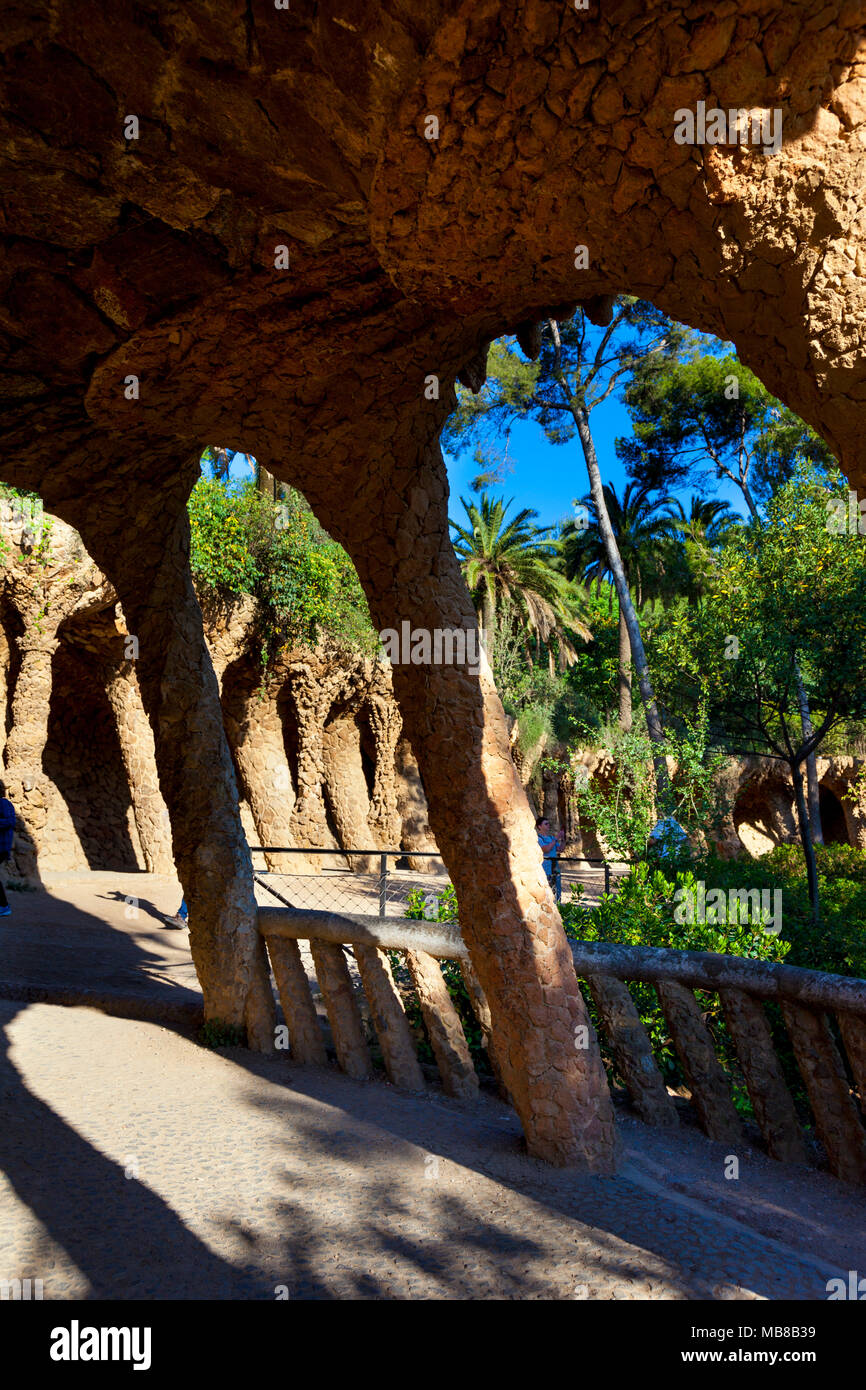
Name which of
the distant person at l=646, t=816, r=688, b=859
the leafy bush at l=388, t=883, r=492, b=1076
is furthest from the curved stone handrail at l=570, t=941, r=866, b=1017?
the distant person at l=646, t=816, r=688, b=859

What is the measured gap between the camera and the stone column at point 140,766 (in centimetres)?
1084

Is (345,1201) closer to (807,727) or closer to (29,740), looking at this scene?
(29,740)

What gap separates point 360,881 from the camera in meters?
12.9

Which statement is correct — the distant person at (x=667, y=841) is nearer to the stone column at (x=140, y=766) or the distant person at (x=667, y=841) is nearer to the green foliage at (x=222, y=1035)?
the green foliage at (x=222, y=1035)

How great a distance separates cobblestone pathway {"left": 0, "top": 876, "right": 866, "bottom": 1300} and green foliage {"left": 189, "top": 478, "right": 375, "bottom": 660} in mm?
8362

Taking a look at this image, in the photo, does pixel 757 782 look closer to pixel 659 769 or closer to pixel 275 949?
pixel 659 769

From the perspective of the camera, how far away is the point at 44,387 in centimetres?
348

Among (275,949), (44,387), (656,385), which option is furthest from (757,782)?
(44,387)

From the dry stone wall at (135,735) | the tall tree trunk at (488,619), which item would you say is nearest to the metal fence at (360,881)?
the dry stone wall at (135,735)

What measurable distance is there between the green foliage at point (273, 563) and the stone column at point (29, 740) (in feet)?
8.49

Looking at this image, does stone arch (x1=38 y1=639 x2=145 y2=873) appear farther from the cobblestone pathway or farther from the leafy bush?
the cobblestone pathway

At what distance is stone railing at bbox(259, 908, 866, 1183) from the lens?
330 centimetres

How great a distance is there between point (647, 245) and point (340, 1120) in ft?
11.4

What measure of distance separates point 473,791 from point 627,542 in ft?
73.2
